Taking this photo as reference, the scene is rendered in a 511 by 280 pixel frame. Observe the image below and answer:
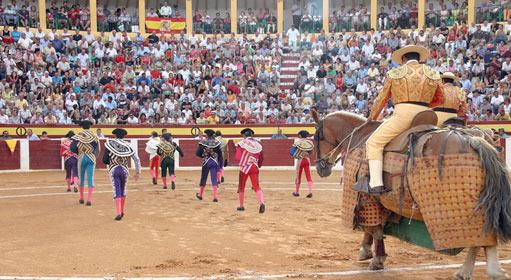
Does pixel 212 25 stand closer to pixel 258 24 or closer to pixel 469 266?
pixel 258 24

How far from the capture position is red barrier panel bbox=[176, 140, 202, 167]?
17.2 metres

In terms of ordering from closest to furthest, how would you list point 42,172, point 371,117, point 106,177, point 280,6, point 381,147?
point 381,147, point 371,117, point 106,177, point 42,172, point 280,6

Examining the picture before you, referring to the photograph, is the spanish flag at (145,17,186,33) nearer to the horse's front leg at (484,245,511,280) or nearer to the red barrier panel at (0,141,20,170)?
the red barrier panel at (0,141,20,170)

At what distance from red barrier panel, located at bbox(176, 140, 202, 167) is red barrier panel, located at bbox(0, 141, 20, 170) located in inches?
174

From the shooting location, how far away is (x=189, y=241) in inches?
284

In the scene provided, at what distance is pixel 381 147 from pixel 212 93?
553 inches

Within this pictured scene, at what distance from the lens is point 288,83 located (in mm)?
20891

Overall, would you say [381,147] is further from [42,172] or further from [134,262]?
[42,172]

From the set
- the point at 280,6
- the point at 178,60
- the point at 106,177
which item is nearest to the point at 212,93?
the point at 178,60

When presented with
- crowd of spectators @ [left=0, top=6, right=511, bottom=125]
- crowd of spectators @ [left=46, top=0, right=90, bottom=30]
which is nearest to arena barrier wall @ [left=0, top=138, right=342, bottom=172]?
crowd of spectators @ [left=0, top=6, right=511, bottom=125]

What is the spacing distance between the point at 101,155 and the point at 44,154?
1.53 meters

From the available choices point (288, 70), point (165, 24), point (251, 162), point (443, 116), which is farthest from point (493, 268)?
point (165, 24)

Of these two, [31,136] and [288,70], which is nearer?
[31,136]

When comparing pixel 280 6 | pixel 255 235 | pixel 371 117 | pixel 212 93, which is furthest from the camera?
pixel 280 6
